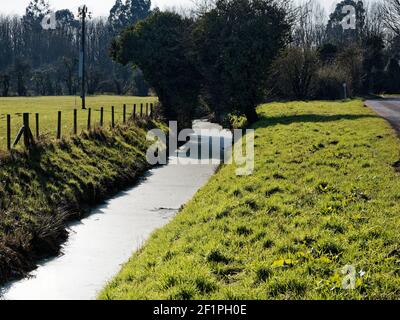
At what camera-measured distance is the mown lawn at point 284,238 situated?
6.80 m

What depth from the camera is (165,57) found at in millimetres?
31719

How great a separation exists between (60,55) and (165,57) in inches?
3383

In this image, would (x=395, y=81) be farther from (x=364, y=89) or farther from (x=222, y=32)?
(x=222, y=32)

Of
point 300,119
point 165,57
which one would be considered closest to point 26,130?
point 165,57

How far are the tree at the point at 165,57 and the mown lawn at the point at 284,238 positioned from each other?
56.6ft

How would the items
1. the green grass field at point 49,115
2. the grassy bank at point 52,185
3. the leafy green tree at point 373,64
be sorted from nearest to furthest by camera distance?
the grassy bank at point 52,185 → the green grass field at point 49,115 → the leafy green tree at point 373,64

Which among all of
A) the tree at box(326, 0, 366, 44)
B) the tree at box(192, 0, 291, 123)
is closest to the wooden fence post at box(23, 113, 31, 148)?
the tree at box(192, 0, 291, 123)

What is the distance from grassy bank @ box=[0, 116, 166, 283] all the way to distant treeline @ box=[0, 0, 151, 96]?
5721cm

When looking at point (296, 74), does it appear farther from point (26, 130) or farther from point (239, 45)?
point (26, 130)

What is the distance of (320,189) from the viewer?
39.7 feet

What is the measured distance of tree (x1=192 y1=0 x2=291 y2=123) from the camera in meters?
30.1

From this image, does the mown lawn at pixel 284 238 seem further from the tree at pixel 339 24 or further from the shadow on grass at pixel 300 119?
the tree at pixel 339 24

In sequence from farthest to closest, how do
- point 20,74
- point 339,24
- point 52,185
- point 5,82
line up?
point 339,24 < point 20,74 < point 5,82 < point 52,185

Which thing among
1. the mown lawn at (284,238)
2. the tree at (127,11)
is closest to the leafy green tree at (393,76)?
the mown lawn at (284,238)
